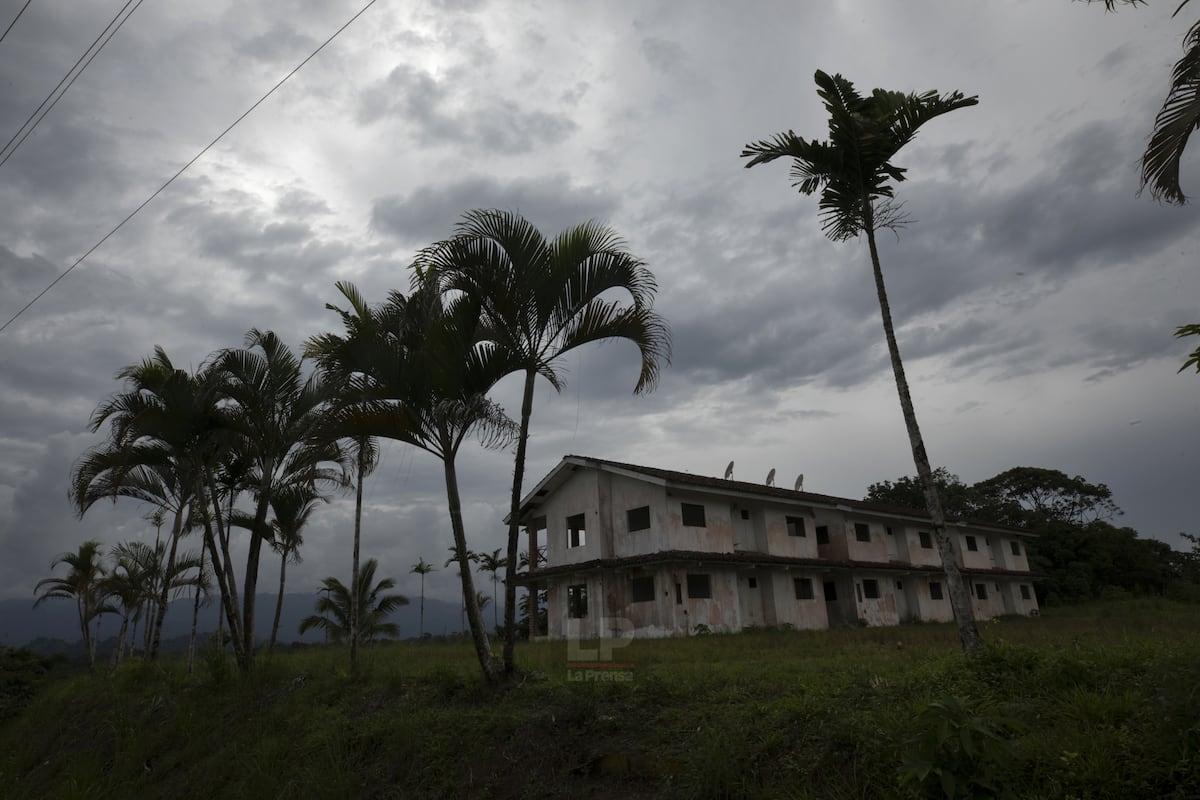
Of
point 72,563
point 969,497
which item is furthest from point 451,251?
point 969,497

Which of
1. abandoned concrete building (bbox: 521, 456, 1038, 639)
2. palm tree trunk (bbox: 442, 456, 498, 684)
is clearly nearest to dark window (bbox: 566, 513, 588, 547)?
abandoned concrete building (bbox: 521, 456, 1038, 639)

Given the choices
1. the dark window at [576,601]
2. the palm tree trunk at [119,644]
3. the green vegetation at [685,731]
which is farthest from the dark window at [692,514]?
the palm tree trunk at [119,644]

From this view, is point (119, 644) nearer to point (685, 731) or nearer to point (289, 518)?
point (289, 518)

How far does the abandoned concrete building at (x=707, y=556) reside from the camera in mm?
23031

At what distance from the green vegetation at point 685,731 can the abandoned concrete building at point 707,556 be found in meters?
9.89

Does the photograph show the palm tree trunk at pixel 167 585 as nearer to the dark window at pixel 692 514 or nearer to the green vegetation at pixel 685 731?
the green vegetation at pixel 685 731

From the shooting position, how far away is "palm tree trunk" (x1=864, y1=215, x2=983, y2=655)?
322 inches

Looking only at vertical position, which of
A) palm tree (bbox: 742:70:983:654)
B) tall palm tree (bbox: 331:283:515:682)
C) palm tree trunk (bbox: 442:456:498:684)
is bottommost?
palm tree trunk (bbox: 442:456:498:684)

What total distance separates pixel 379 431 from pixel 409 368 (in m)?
0.99

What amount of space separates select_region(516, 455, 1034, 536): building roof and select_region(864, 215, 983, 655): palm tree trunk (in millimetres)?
13754

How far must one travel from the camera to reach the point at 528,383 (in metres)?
9.93

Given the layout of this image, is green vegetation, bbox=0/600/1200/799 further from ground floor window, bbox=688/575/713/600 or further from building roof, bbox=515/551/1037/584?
ground floor window, bbox=688/575/713/600

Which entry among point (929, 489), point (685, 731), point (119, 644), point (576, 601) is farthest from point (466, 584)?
point (119, 644)

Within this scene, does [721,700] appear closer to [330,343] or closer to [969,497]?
[330,343]
